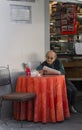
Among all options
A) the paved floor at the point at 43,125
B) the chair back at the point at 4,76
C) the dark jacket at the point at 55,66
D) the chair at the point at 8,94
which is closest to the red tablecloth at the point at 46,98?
the paved floor at the point at 43,125

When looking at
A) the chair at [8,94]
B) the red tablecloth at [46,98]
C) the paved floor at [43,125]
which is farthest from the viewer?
the red tablecloth at [46,98]

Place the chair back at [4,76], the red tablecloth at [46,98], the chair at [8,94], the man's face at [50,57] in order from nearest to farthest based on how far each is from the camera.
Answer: the chair at [8,94] → the red tablecloth at [46,98] → the chair back at [4,76] → the man's face at [50,57]

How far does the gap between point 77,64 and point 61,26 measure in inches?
39.7

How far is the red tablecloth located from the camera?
25.3 ft

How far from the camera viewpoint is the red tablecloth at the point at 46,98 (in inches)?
303

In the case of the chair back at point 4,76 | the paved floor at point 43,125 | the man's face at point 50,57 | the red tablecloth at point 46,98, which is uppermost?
the man's face at point 50,57

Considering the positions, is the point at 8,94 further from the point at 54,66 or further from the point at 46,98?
the point at 54,66

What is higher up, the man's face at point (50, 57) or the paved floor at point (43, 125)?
the man's face at point (50, 57)

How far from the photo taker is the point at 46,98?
7.73m

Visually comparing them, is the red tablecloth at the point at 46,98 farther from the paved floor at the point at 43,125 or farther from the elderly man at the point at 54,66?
the elderly man at the point at 54,66

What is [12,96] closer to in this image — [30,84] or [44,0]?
[30,84]

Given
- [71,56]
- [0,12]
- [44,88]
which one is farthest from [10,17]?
[71,56]

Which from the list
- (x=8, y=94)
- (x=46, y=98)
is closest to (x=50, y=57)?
(x=46, y=98)

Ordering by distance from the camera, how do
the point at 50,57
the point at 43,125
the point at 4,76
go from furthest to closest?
the point at 50,57, the point at 4,76, the point at 43,125
